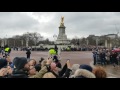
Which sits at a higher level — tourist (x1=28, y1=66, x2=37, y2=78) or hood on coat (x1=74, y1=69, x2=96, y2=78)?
hood on coat (x1=74, y1=69, x2=96, y2=78)

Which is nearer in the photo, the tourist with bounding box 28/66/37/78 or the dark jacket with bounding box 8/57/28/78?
the dark jacket with bounding box 8/57/28/78

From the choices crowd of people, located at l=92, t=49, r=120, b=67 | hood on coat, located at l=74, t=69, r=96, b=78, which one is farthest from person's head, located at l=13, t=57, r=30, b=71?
crowd of people, located at l=92, t=49, r=120, b=67

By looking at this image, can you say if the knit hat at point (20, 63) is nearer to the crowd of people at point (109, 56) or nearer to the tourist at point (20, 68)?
the tourist at point (20, 68)

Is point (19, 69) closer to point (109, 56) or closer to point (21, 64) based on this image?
point (21, 64)

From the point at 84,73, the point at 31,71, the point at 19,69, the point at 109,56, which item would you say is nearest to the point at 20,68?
the point at 19,69

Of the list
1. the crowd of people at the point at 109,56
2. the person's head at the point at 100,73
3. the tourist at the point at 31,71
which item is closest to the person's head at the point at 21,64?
the tourist at the point at 31,71

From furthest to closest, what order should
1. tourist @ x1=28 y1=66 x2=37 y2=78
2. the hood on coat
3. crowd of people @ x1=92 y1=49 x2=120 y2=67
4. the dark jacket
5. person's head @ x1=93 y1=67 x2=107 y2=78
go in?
crowd of people @ x1=92 y1=49 x2=120 y2=67 → tourist @ x1=28 y1=66 x2=37 y2=78 → the dark jacket → person's head @ x1=93 y1=67 x2=107 y2=78 → the hood on coat

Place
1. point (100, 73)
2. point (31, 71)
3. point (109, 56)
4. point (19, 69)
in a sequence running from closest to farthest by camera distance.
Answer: point (100, 73) < point (19, 69) < point (31, 71) < point (109, 56)

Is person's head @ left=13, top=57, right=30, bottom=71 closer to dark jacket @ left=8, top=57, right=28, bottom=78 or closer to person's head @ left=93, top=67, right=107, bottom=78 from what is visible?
dark jacket @ left=8, top=57, right=28, bottom=78

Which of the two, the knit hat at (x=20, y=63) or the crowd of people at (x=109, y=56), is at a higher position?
the knit hat at (x=20, y=63)

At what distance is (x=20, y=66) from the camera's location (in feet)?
14.9

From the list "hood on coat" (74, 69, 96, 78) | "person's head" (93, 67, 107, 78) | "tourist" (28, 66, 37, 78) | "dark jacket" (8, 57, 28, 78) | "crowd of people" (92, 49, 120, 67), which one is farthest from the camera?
"crowd of people" (92, 49, 120, 67)
